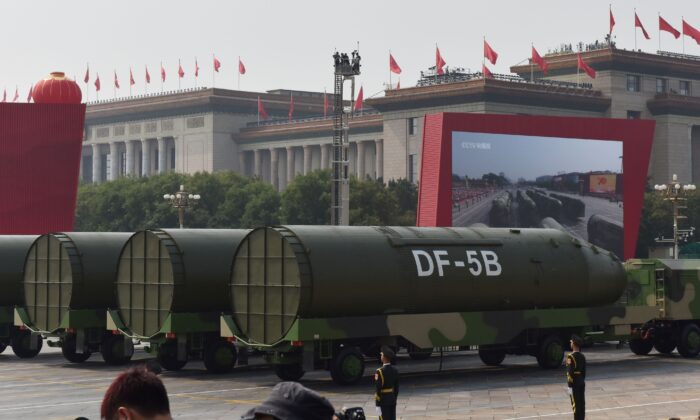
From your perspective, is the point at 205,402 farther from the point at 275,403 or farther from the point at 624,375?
the point at 275,403

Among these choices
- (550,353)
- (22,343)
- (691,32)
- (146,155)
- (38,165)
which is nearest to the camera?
(550,353)

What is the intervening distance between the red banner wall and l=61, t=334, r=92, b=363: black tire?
2712 centimetres

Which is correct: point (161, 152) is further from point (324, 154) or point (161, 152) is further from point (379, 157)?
point (379, 157)

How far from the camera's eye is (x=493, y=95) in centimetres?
13325

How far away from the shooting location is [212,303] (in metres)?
33.9

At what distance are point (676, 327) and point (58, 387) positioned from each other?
1865 cm

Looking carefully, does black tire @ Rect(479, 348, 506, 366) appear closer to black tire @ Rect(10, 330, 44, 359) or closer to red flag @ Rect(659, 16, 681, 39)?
black tire @ Rect(10, 330, 44, 359)

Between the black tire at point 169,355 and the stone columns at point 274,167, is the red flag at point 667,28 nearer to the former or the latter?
the stone columns at point 274,167

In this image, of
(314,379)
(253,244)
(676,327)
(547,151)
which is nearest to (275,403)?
(253,244)

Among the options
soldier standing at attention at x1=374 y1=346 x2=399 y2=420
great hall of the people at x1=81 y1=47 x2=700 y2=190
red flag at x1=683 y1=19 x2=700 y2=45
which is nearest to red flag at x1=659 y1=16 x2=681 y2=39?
red flag at x1=683 y1=19 x2=700 y2=45

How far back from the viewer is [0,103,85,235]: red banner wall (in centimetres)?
6550

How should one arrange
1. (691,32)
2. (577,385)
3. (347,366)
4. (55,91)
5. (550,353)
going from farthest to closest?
1. (691,32)
2. (55,91)
3. (550,353)
4. (347,366)
5. (577,385)

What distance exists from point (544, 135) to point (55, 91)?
3242 centimetres

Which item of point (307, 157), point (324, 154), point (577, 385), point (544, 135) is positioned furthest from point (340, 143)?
point (307, 157)
